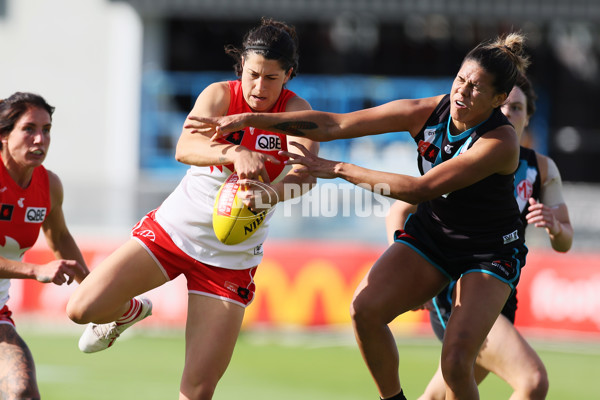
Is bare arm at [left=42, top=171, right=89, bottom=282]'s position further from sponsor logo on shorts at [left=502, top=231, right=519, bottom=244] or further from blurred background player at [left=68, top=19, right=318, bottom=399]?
sponsor logo on shorts at [left=502, top=231, right=519, bottom=244]

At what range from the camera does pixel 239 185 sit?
512 centimetres

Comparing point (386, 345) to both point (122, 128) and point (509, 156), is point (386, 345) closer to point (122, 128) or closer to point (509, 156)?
point (509, 156)

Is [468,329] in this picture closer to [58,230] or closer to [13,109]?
[58,230]

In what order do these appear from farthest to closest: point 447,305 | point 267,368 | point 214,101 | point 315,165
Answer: point 267,368 < point 447,305 < point 214,101 < point 315,165

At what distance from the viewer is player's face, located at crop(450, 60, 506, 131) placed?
498 cm

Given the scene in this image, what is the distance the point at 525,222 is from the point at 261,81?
2.00 metres

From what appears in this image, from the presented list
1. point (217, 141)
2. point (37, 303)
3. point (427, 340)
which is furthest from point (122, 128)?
point (217, 141)

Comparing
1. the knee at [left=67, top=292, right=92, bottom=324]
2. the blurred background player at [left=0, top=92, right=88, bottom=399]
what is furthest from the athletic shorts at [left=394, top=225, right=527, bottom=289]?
the blurred background player at [left=0, top=92, right=88, bottom=399]

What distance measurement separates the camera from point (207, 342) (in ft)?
16.9

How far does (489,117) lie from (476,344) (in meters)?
1.24

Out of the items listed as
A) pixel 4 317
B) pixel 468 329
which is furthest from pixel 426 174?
pixel 4 317

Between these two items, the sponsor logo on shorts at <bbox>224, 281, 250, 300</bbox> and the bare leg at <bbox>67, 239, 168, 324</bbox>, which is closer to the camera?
the bare leg at <bbox>67, 239, 168, 324</bbox>

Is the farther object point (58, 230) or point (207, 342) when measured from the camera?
point (58, 230)

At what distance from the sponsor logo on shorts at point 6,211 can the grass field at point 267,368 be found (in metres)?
2.72
